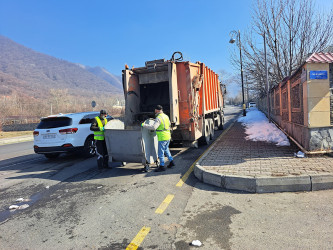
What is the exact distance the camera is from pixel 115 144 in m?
6.20

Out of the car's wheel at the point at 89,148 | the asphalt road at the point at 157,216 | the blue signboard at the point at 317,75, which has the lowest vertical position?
the asphalt road at the point at 157,216

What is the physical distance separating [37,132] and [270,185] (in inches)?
284

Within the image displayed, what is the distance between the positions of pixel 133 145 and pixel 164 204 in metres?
2.26

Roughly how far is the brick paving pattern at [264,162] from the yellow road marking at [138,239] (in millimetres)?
2226

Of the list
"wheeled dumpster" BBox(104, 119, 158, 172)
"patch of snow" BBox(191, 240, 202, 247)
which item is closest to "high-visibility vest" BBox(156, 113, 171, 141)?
"wheeled dumpster" BBox(104, 119, 158, 172)

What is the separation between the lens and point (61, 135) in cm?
757

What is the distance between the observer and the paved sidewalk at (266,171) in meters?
4.21

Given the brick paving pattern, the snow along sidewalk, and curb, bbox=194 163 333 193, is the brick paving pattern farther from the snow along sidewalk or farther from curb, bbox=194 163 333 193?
curb, bbox=194 163 333 193

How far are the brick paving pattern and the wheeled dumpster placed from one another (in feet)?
4.39

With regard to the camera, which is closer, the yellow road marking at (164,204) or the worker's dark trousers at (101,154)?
the yellow road marking at (164,204)

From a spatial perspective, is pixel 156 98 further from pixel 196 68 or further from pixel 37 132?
pixel 37 132

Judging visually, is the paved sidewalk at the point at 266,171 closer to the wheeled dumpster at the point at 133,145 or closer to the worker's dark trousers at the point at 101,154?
the wheeled dumpster at the point at 133,145

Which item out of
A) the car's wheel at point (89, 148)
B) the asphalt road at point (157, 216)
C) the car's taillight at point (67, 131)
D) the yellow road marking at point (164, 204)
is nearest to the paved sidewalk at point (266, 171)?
the asphalt road at point (157, 216)

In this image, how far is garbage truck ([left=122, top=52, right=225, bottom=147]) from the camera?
7.31 metres
